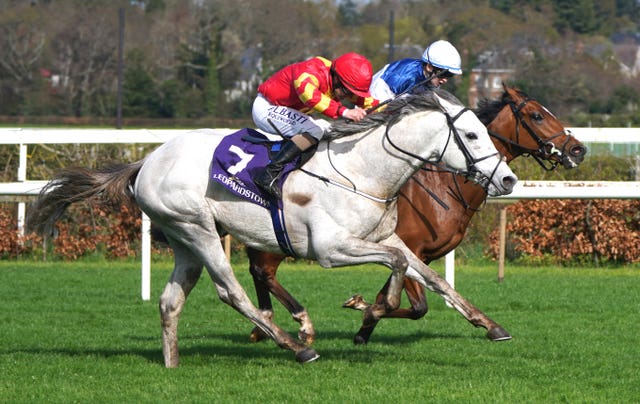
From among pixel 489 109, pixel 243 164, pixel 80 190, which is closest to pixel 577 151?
pixel 489 109

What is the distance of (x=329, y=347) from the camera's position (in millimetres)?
6617

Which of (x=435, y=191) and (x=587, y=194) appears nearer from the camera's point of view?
(x=435, y=191)

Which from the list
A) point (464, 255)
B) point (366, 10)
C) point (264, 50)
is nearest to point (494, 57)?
point (264, 50)

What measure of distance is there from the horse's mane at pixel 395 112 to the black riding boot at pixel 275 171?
21cm

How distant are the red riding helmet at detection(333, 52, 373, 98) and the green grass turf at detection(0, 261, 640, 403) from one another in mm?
1405

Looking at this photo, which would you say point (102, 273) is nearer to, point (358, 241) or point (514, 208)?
point (514, 208)

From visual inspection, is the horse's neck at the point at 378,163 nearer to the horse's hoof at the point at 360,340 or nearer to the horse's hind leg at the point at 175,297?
the horse's hind leg at the point at 175,297

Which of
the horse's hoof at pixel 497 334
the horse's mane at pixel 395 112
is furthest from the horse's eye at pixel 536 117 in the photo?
the horse's hoof at pixel 497 334

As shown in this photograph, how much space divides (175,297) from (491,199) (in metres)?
4.30

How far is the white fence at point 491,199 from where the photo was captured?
28.0 ft

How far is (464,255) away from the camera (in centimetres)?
1134

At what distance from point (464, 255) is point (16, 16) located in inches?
1833

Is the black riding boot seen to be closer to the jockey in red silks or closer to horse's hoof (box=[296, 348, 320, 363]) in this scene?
the jockey in red silks

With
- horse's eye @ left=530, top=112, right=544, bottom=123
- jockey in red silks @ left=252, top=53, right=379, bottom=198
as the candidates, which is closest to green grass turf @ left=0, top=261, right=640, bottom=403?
jockey in red silks @ left=252, top=53, right=379, bottom=198
